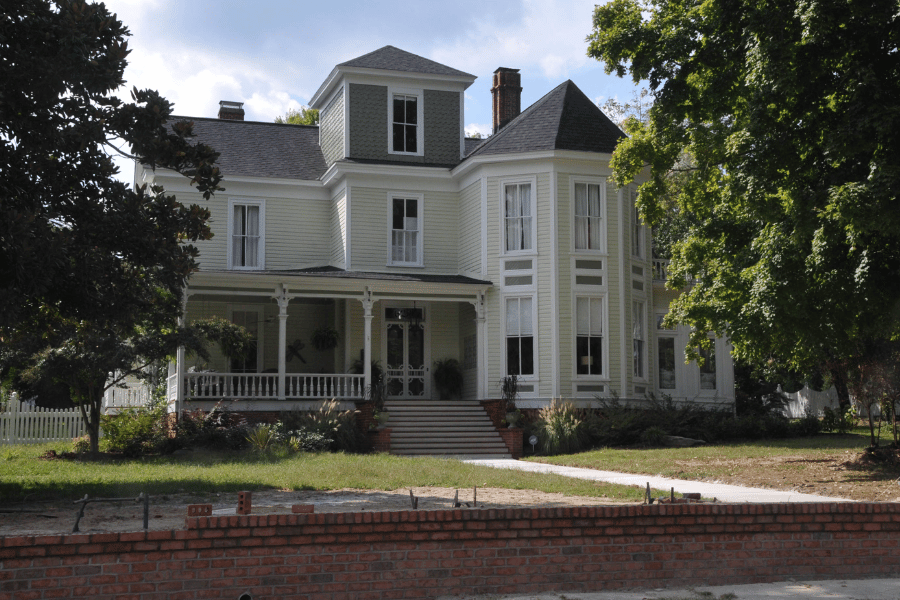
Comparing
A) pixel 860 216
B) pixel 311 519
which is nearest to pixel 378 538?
pixel 311 519

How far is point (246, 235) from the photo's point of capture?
25500mm

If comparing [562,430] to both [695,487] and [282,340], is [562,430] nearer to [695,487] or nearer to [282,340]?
[282,340]

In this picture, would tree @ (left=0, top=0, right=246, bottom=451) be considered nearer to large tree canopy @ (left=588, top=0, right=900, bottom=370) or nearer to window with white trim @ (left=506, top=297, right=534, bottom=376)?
large tree canopy @ (left=588, top=0, right=900, bottom=370)

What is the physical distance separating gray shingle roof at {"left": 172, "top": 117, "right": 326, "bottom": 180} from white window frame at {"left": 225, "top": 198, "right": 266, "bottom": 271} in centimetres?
78

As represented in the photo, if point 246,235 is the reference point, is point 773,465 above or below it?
below

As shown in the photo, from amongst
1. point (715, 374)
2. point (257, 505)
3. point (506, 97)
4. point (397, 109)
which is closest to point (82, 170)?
point (257, 505)

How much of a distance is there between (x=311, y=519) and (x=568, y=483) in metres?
6.53

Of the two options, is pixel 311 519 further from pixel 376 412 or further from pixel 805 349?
pixel 376 412

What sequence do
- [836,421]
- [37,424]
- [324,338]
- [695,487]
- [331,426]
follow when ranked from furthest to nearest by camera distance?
[836,421] < [324,338] < [37,424] < [331,426] < [695,487]

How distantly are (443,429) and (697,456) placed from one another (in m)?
6.43

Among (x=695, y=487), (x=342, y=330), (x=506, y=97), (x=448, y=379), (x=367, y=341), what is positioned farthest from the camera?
(x=506, y=97)

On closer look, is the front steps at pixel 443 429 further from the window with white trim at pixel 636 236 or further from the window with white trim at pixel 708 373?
the window with white trim at pixel 708 373

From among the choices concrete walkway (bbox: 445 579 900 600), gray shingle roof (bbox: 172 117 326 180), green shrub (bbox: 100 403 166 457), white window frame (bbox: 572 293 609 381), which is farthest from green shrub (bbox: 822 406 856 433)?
concrete walkway (bbox: 445 579 900 600)

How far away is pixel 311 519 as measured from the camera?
689cm
